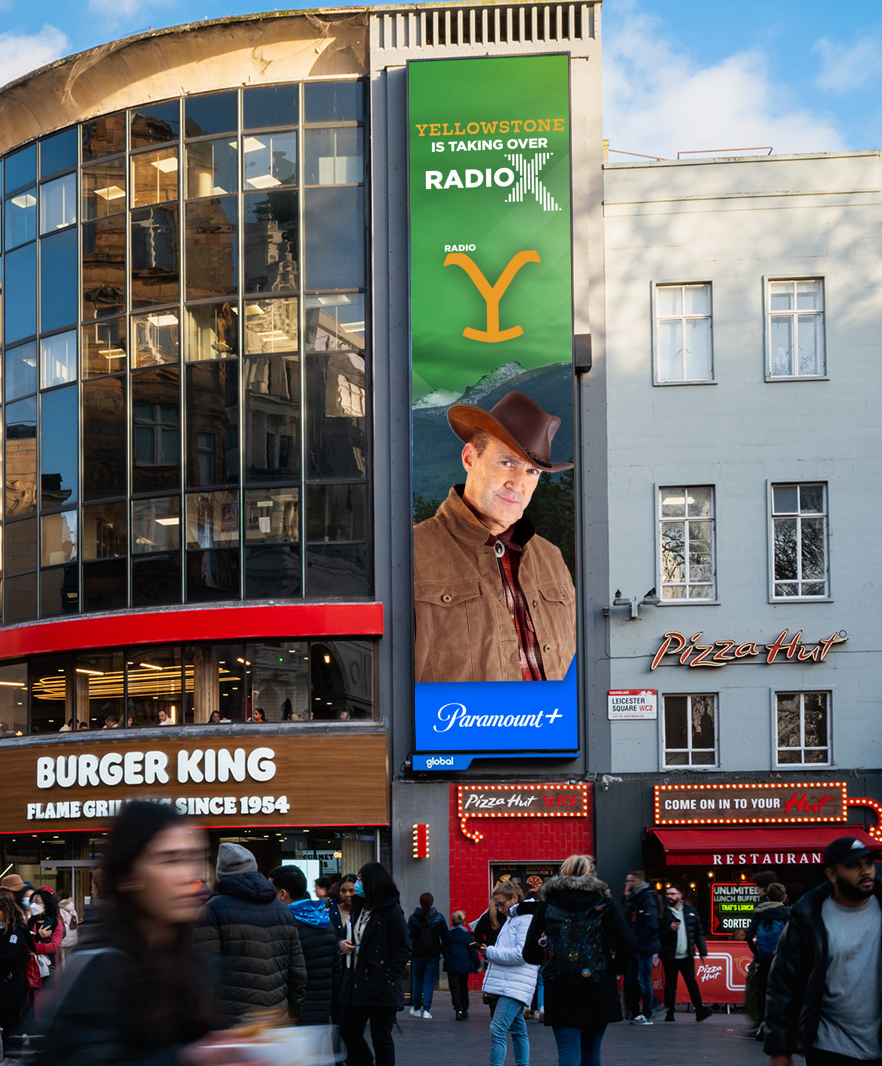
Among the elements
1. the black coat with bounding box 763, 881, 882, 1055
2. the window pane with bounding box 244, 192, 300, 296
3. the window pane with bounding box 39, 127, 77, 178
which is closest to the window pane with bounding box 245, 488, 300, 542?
the window pane with bounding box 244, 192, 300, 296

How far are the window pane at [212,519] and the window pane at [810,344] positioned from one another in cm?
1093

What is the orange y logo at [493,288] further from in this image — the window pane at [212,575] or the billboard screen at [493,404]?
the window pane at [212,575]

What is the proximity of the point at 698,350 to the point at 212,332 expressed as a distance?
9.29 metres

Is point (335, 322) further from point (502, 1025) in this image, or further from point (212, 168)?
point (502, 1025)

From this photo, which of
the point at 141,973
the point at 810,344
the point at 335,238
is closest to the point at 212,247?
the point at 335,238

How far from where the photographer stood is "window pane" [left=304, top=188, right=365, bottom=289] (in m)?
27.8

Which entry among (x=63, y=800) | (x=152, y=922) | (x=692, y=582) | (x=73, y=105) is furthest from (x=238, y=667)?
(x=152, y=922)

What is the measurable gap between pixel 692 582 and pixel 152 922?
23.6 metres

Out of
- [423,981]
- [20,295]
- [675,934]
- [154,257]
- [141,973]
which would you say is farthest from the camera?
[20,295]

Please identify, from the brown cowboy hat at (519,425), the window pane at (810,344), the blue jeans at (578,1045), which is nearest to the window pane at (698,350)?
the window pane at (810,344)

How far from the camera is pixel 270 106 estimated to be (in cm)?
2836

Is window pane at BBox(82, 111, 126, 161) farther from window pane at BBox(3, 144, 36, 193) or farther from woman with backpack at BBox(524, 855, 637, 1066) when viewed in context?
woman with backpack at BBox(524, 855, 637, 1066)

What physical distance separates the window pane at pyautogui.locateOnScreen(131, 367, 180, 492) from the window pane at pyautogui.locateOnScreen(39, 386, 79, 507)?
1.56 metres

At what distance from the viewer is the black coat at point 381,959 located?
35.8 feet
